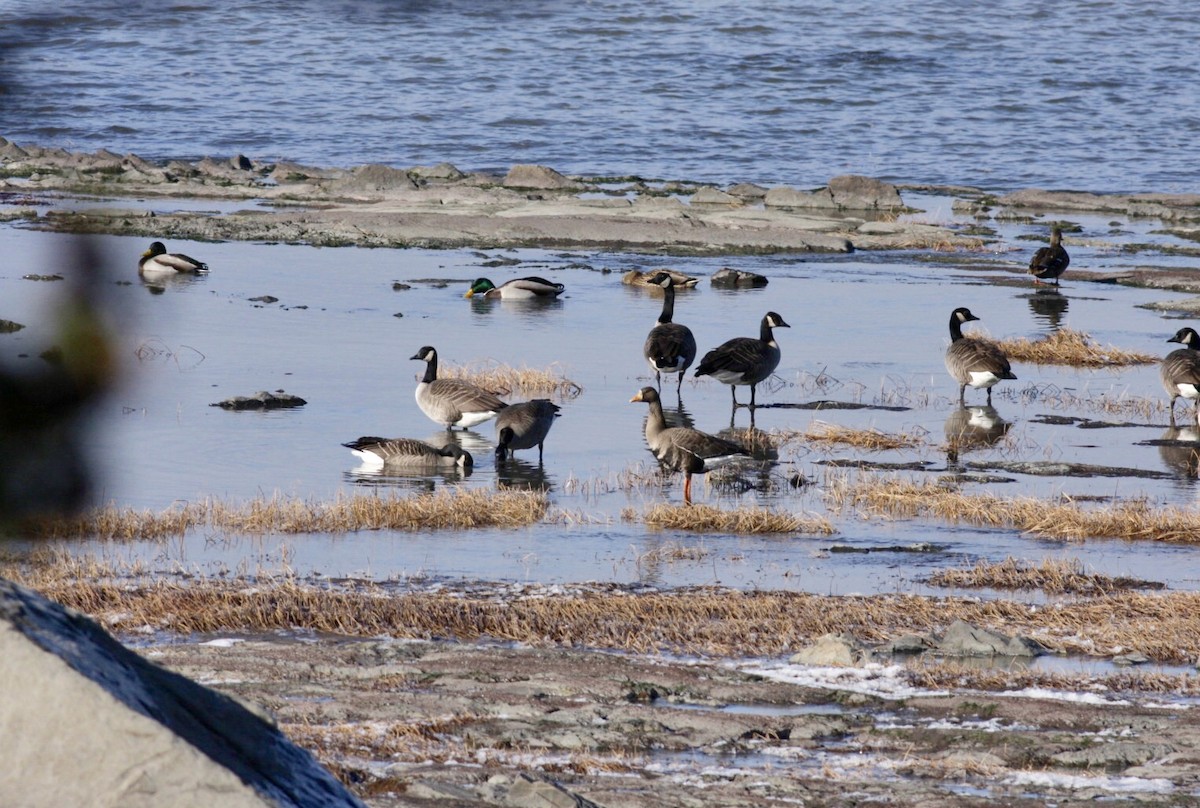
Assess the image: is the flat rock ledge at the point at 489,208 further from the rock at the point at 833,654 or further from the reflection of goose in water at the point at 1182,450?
the rock at the point at 833,654

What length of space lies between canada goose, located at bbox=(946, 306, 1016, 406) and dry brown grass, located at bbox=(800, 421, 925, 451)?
84.9 inches

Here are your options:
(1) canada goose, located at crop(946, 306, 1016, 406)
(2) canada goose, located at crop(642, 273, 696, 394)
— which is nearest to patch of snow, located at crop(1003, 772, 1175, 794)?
(1) canada goose, located at crop(946, 306, 1016, 406)

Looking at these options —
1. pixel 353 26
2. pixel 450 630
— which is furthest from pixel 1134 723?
pixel 353 26

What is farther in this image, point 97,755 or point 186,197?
point 186,197

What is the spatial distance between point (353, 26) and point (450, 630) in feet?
30.1

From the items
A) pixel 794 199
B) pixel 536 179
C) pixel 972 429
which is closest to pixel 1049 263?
pixel 972 429

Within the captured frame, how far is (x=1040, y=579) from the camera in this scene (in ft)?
→ 41.0

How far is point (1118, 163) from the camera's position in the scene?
183 feet

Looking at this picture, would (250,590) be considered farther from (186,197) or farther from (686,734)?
(186,197)

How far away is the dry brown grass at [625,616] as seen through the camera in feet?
34.3

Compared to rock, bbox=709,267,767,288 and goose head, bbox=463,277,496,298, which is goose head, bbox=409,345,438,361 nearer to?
goose head, bbox=463,277,496,298

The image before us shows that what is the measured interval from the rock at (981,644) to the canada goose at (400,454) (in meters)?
8.26

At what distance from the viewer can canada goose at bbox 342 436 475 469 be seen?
1744 cm

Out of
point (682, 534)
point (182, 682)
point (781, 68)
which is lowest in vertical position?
point (682, 534)
